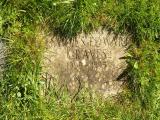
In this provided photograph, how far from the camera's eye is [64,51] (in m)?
3.98

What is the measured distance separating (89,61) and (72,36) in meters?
0.29

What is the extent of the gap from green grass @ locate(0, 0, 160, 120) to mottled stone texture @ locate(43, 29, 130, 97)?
0.26 feet

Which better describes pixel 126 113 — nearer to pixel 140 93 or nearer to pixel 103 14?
pixel 140 93

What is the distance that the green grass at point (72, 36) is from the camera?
12.4 feet

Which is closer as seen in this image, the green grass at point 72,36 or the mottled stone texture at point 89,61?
the green grass at point 72,36

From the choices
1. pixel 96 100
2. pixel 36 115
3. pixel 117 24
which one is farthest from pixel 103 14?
pixel 36 115

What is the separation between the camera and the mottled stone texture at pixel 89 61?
3.95 m

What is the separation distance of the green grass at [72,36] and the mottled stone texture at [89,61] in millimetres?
78

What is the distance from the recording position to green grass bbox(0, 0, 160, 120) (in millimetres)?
3787

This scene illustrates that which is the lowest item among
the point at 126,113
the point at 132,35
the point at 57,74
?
the point at 126,113

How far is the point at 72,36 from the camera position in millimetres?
3961

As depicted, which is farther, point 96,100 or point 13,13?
point 96,100

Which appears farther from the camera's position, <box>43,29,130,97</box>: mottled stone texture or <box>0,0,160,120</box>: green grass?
<box>43,29,130,97</box>: mottled stone texture

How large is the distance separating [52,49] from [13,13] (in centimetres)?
48
